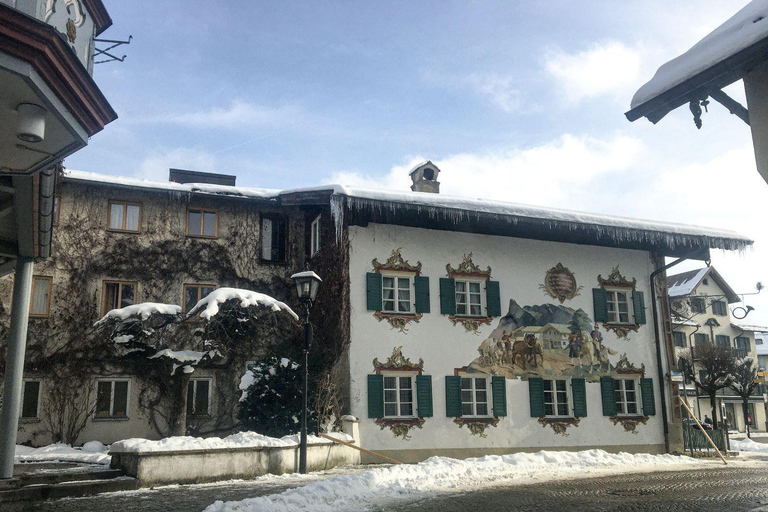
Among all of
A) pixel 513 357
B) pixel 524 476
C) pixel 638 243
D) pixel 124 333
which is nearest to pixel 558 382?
pixel 513 357

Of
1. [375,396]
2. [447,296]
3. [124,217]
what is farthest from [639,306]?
[124,217]

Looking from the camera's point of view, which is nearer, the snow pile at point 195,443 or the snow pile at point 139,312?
the snow pile at point 195,443

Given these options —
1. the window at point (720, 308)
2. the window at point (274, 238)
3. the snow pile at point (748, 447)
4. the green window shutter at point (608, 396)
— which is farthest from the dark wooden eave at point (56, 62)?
the window at point (720, 308)

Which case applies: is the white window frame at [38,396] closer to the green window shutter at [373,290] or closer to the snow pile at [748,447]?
the green window shutter at [373,290]

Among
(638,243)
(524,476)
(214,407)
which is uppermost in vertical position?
(638,243)

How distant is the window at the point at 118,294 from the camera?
62.5 feet

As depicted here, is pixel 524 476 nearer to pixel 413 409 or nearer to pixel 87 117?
pixel 413 409

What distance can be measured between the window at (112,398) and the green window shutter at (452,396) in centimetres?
831

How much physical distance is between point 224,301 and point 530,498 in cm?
794

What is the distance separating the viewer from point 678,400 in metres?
20.9

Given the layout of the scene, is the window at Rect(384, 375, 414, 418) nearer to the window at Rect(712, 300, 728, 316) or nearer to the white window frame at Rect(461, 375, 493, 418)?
the white window frame at Rect(461, 375, 493, 418)

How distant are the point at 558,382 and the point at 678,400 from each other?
398 centimetres

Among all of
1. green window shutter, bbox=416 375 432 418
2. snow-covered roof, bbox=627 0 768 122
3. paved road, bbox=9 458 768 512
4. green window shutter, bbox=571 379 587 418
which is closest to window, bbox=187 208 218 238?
green window shutter, bbox=416 375 432 418

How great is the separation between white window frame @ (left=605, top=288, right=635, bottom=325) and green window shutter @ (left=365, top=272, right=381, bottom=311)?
24.0ft
